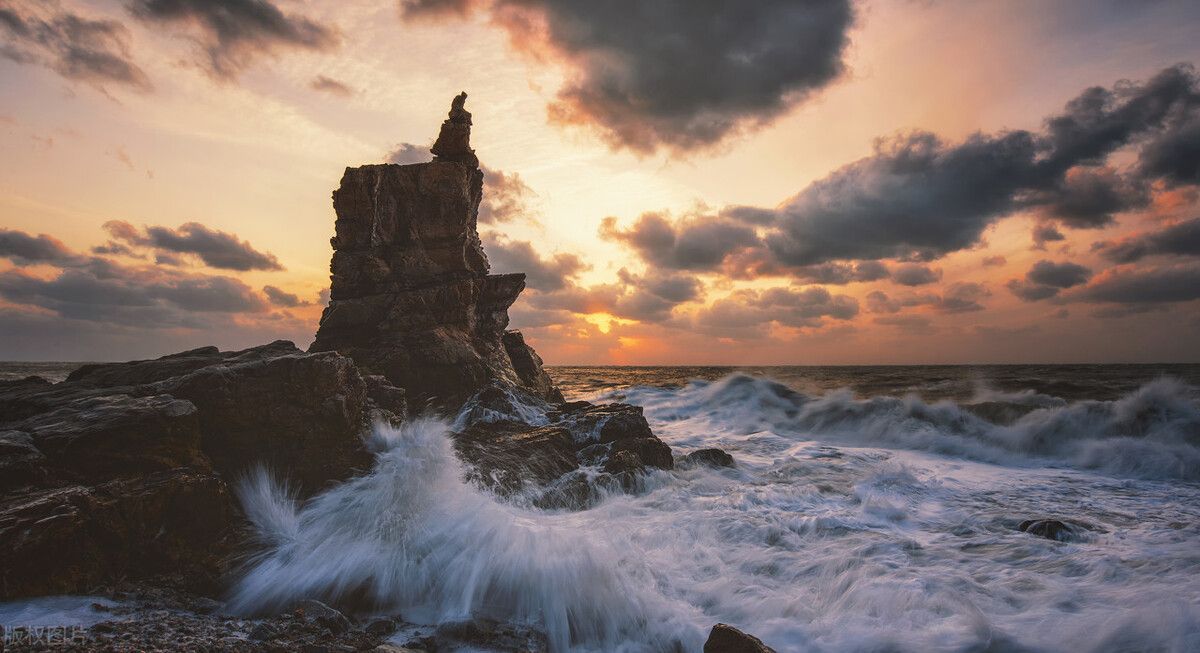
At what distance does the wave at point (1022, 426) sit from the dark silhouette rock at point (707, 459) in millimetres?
6982

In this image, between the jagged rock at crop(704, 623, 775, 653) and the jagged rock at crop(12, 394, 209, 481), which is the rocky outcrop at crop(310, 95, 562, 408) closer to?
the jagged rock at crop(12, 394, 209, 481)

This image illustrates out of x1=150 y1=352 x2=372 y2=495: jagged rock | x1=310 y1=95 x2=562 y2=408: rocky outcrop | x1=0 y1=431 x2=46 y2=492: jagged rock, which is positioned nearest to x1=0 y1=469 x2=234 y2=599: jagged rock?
x1=0 y1=431 x2=46 y2=492: jagged rock

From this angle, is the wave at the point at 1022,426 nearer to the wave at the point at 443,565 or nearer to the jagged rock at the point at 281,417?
the wave at the point at 443,565

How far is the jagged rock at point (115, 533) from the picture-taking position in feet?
15.8

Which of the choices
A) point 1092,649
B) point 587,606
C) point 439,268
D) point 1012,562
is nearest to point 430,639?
point 587,606

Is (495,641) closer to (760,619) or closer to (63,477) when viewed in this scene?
(760,619)

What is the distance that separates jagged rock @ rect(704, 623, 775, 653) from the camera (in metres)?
4.49

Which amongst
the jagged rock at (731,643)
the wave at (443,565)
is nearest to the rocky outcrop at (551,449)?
the wave at (443,565)

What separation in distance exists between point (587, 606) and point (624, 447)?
6418 millimetres

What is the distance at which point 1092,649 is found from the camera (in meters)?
5.28

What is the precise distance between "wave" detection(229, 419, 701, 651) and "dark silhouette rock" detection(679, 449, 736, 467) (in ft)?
18.7

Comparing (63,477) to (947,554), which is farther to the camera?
(947,554)

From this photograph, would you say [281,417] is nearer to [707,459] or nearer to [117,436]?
[117,436]

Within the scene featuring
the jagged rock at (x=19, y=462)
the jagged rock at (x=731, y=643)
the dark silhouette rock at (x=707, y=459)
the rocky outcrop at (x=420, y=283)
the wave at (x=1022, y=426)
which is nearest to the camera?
the jagged rock at (x=731, y=643)
